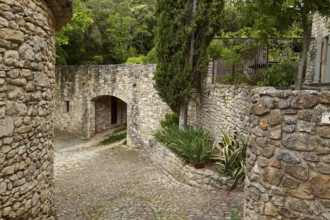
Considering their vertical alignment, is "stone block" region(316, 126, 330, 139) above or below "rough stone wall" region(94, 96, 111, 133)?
above

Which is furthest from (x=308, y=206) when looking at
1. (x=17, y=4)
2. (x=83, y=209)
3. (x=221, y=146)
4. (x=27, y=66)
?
(x=221, y=146)

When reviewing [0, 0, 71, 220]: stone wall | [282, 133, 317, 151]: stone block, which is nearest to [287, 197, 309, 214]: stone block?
[282, 133, 317, 151]: stone block

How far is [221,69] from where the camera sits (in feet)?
33.9

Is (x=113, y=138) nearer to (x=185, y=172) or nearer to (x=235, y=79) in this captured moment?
(x=235, y=79)

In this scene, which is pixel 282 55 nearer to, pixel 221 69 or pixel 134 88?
pixel 221 69

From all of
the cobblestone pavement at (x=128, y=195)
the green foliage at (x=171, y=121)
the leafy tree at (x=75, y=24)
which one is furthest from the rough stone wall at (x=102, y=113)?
the green foliage at (x=171, y=121)

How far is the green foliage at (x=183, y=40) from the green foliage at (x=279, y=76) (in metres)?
2.40

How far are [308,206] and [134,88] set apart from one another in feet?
37.4

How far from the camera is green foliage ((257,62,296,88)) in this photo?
26.9ft

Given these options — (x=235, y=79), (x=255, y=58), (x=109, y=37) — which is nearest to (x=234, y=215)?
(x=235, y=79)

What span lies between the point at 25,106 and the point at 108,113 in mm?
13547

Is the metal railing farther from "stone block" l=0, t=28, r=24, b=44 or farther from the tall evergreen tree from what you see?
"stone block" l=0, t=28, r=24, b=44

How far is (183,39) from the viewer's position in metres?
9.94

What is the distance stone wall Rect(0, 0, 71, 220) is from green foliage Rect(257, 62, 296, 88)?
5.68 metres
